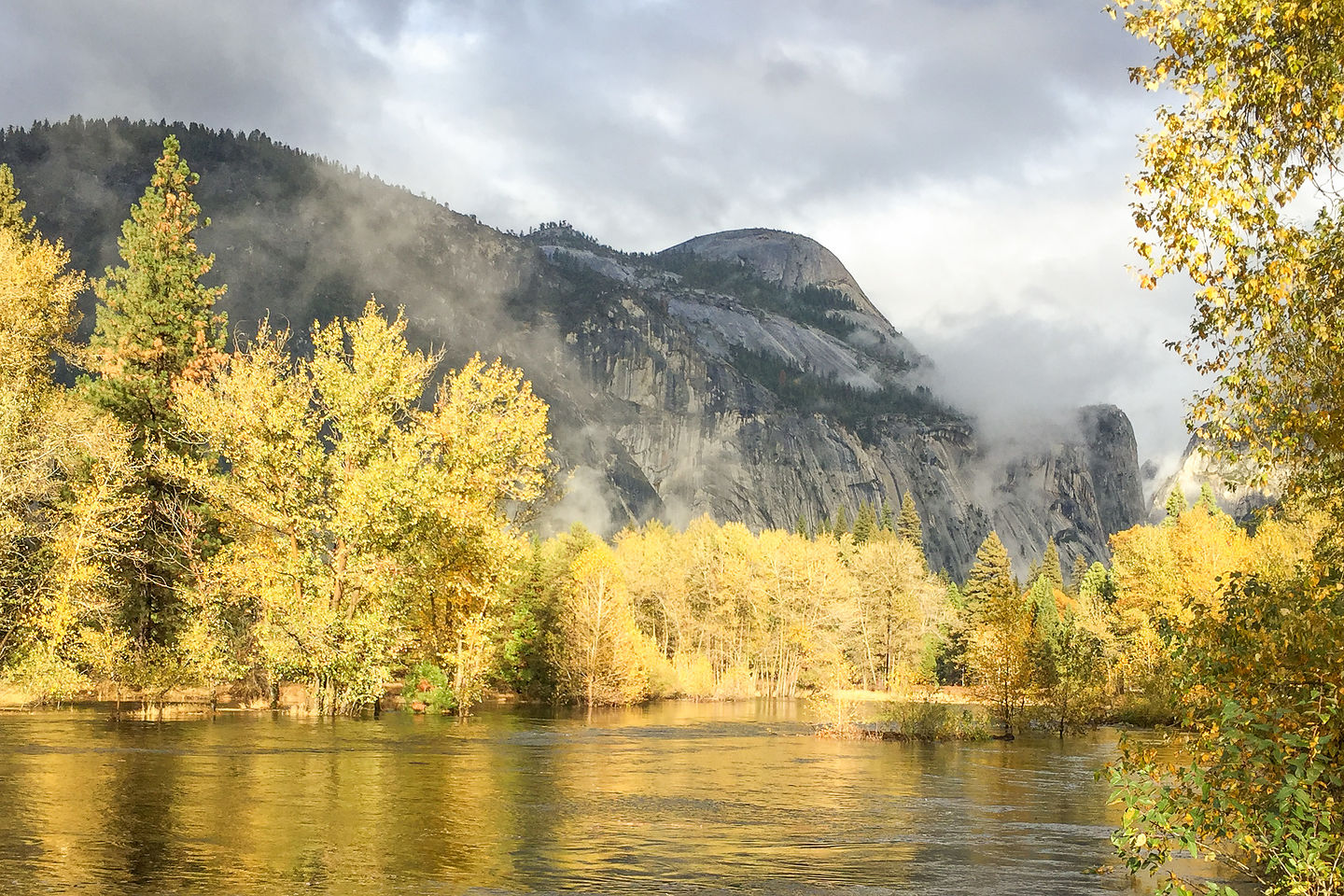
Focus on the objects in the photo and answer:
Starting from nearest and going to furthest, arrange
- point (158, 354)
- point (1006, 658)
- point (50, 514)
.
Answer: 1. point (50, 514)
2. point (158, 354)
3. point (1006, 658)

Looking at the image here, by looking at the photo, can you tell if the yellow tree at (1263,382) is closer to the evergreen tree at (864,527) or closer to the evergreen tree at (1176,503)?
the evergreen tree at (1176,503)

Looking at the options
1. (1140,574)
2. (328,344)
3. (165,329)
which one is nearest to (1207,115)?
(328,344)

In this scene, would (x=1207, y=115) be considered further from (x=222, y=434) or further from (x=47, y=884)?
(x=222, y=434)

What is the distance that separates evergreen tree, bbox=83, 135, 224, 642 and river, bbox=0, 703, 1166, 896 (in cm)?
967

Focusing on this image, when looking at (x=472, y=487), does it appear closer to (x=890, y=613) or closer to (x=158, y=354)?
(x=158, y=354)

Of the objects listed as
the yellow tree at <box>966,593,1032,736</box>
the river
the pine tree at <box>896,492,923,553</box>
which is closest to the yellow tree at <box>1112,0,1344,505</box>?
the river

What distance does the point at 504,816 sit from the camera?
26.5 meters

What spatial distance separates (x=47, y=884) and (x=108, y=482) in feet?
120

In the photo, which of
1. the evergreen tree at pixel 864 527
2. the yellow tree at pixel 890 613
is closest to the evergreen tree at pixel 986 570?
the yellow tree at pixel 890 613

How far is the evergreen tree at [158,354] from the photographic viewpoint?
55125mm

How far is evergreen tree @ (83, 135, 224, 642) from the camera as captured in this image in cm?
5512

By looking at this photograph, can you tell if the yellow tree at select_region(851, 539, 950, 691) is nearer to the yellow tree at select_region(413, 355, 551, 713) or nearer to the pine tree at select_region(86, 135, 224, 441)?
the yellow tree at select_region(413, 355, 551, 713)

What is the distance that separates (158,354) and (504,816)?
4079 centimetres

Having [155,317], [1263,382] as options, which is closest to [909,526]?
[155,317]
